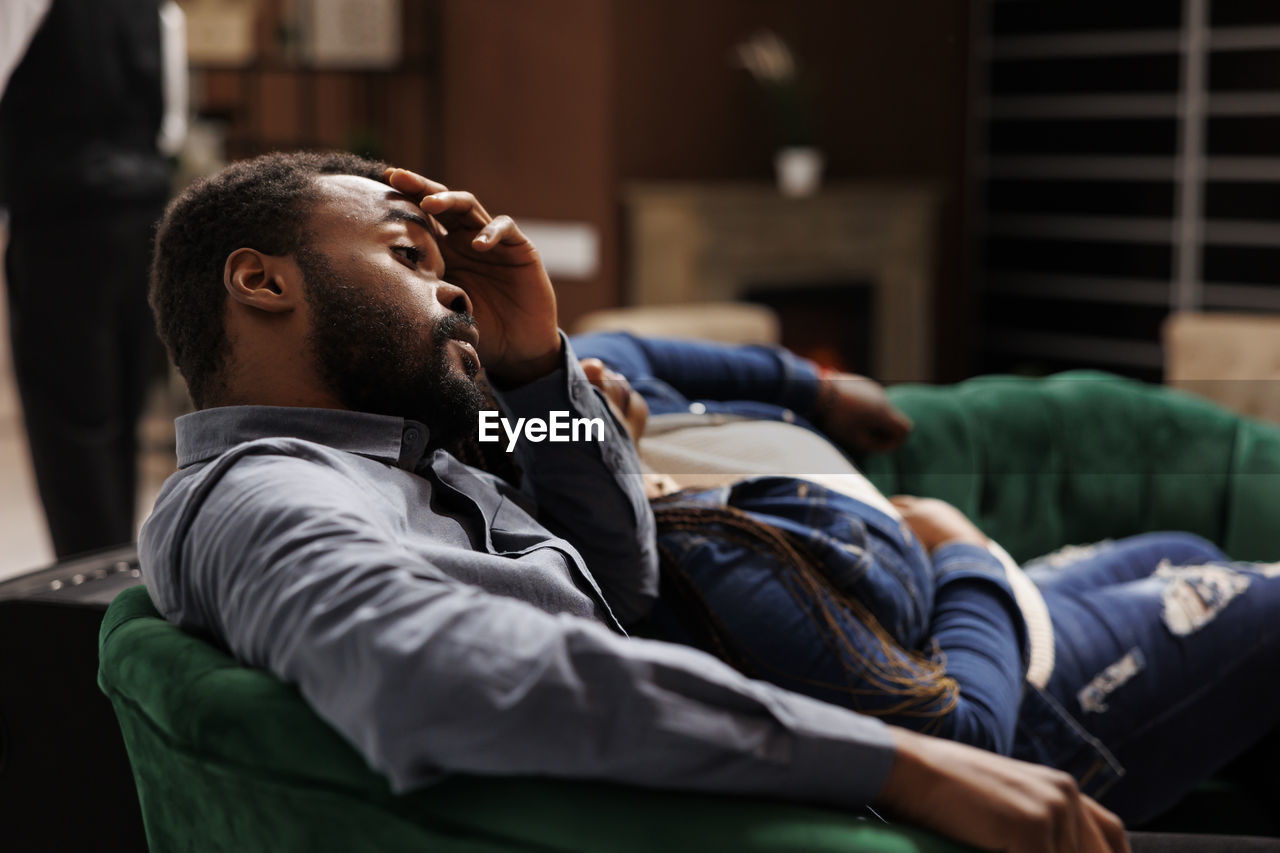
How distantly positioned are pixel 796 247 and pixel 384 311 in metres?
3.87

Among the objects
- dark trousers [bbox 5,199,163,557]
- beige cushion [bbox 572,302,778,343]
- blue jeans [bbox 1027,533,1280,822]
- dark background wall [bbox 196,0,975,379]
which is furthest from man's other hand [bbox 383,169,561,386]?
dark background wall [bbox 196,0,975,379]

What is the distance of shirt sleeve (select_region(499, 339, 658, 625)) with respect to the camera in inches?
40.3

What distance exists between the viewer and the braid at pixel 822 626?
3.46ft

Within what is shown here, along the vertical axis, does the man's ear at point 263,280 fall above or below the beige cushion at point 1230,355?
above

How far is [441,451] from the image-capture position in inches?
37.9

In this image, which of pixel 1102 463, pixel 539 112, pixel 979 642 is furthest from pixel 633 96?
pixel 979 642

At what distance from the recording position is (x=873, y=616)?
1107 millimetres

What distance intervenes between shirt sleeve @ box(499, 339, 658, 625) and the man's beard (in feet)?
0.36

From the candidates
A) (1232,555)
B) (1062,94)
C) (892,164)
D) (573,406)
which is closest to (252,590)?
(573,406)

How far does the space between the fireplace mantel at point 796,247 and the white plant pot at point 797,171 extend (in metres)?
0.04

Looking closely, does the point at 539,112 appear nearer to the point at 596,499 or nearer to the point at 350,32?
the point at 350,32

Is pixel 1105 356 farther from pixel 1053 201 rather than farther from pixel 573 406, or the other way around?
pixel 573 406

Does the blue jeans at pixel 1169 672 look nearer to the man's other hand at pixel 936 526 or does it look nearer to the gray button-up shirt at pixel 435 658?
the man's other hand at pixel 936 526

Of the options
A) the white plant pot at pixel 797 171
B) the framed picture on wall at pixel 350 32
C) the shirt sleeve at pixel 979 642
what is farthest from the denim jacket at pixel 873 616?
the framed picture on wall at pixel 350 32
